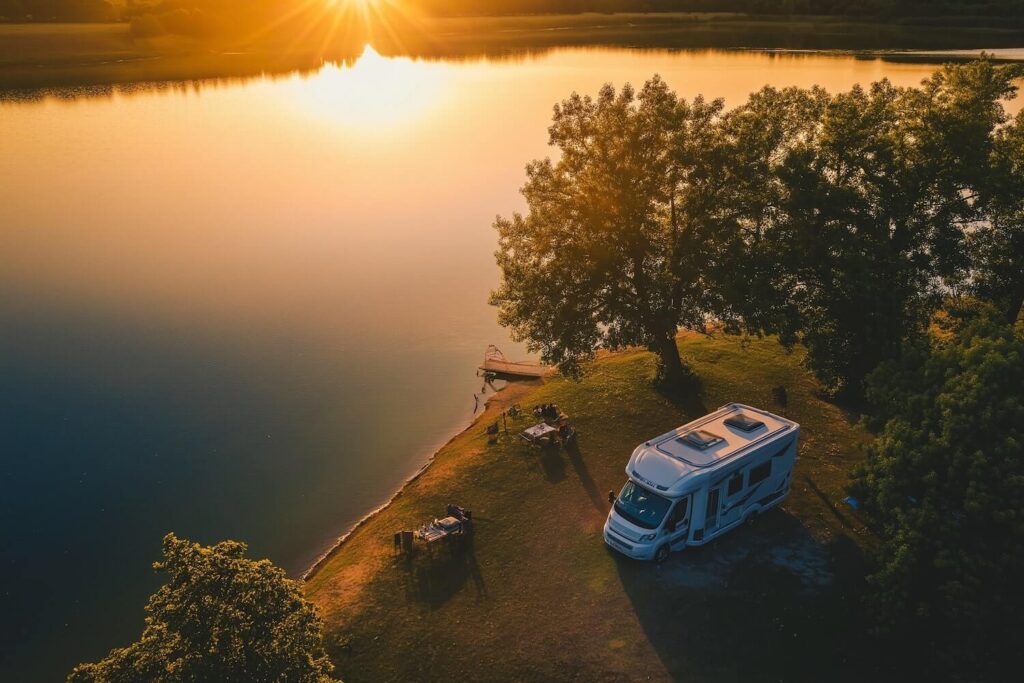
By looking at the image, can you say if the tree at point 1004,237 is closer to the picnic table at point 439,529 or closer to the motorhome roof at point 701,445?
the motorhome roof at point 701,445

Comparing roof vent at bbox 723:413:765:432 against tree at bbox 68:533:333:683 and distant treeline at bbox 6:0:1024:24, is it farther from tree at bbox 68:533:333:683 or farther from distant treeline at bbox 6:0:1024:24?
distant treeline at bbox 6:0:1024:24

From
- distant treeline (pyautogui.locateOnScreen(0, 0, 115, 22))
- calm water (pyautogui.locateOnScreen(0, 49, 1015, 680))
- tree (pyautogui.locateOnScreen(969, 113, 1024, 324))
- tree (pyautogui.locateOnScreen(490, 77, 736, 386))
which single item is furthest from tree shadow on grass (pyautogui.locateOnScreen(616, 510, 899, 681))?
distant treeline (pyautogui.locateOnScreen(0, 0, 115, 22))

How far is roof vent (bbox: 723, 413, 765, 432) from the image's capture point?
89.1 ft

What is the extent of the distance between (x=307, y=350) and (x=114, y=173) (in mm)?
62068

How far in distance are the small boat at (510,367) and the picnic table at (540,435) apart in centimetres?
1089

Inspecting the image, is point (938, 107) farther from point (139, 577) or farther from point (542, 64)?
point (542, 64)

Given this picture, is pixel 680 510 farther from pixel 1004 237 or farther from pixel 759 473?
pixel 1004 237

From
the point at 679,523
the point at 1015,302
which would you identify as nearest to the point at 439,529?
the point at 679,523

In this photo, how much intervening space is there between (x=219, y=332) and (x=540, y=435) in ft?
90.9

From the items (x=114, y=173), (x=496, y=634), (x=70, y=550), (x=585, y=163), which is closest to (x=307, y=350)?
(x=70, y=550)

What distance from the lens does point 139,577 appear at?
95.5ft

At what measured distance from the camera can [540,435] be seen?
33.8 metres

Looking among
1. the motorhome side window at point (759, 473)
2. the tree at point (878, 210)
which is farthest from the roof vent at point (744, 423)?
the tree at point (878, 210)

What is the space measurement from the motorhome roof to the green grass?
3.38 metres
